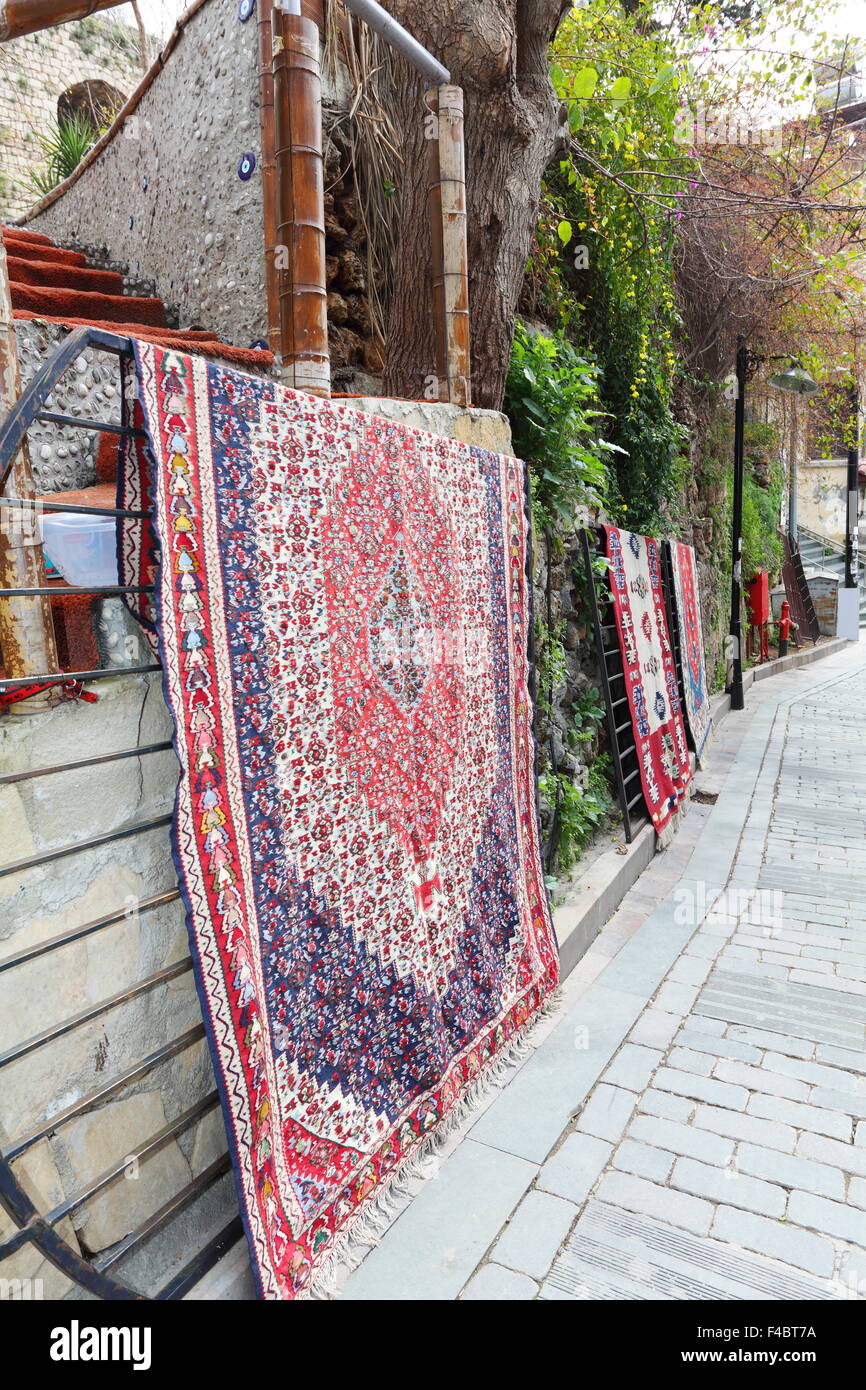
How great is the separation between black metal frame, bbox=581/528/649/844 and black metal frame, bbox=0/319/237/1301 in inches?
139

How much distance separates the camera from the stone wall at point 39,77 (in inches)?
470

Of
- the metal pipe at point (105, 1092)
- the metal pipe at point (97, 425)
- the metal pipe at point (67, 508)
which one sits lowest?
the metal pipe at point (105, 1092)

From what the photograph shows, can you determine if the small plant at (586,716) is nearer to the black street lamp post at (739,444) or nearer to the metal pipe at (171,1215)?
the metal pipe at (171,1215)

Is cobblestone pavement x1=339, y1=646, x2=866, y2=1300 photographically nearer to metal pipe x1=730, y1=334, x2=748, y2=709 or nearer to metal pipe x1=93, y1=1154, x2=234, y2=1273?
metal pipe x1=93, y1=1154, x2=234, y2=1273

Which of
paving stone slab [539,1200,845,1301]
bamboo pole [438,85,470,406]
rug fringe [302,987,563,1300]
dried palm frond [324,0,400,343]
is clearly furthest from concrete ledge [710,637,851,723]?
paving stone slab [539,1200,845,1301]

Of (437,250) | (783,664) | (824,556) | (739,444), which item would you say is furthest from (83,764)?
(824,556)

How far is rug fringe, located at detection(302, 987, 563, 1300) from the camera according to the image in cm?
203

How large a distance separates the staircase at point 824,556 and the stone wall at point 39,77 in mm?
18662

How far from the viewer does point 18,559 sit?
160 cm

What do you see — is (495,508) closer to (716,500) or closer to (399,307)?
(399,307)

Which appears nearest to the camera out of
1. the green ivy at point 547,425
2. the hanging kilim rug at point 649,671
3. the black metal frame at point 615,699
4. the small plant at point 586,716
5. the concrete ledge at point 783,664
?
the green ivy at point 547,425

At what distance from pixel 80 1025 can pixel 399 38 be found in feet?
11.2

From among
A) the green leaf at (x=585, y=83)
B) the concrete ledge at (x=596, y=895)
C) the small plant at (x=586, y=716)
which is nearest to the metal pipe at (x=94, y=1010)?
the concrete ledge at (x=596, y=895)

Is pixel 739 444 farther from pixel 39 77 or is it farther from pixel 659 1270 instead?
pixel 39 77
